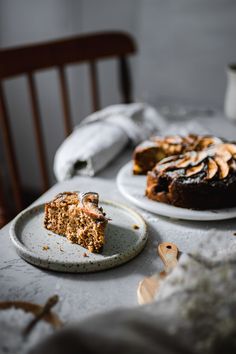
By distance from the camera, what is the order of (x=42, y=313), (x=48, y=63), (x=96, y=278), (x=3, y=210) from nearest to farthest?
1. (x=42, y=313)
2. (x=96, y=278)
3. (x=3, y=210)
4. (x=48, y=63)

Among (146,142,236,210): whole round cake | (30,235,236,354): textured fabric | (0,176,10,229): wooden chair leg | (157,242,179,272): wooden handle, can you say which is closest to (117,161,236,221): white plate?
(146,142,236,210): whole round cake

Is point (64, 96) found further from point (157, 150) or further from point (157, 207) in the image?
point (157, 207)

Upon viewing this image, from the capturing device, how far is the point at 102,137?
1290mm

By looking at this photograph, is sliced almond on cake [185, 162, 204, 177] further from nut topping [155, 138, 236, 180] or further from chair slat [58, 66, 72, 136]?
chair slat [58, 66, 72, 136]

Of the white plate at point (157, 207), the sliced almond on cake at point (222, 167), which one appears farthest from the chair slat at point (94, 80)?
the sliced almond on cake at point (222, 167)

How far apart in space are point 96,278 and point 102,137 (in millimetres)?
598

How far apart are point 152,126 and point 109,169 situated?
0.31 metres

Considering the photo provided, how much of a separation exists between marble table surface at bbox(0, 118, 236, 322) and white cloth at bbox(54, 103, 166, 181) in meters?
0.30

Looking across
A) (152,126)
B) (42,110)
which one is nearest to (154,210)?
(152,126)

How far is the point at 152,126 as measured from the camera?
1.47 metres

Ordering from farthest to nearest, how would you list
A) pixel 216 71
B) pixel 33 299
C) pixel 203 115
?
pixel 216 71 < pixel 203 115 < pixel 33 299

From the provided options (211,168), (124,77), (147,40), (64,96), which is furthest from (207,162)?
(147,40)

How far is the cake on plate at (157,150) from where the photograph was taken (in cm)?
115

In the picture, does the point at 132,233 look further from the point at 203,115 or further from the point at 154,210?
the point at 203,115
